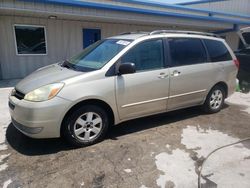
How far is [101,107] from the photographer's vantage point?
11.7 feet

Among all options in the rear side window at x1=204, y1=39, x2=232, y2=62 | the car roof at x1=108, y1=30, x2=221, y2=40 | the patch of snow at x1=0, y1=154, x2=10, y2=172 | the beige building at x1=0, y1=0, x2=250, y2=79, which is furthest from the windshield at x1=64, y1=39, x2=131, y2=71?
the beige building at x1=0, y1=0, x2=250, y2=79

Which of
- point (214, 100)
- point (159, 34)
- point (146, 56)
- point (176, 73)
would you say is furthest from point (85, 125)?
point (214, 100)

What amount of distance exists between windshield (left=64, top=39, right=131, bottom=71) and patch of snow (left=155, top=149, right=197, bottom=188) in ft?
5.77

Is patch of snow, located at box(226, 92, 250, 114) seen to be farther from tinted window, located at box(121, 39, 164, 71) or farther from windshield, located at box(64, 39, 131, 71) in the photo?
windshield, located at box(64, 39, 131, 71)

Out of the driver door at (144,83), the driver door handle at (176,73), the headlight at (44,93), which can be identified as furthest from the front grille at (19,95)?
the driver door handle at (176,73)

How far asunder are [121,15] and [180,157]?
7.16 metres

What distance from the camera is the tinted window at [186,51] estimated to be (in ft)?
13.9

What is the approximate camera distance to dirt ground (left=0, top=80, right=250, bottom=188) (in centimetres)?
275

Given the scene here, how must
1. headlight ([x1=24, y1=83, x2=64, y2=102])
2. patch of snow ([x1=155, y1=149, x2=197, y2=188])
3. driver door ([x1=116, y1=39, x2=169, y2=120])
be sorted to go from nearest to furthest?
patch of snow ([x1=155, y1=149, x2=197, y2=188]) < headlight ([x1=24, y1=83, x2=64, y2=102]) < driver door ([x1=116, y1=39, x2=169, y2=120])

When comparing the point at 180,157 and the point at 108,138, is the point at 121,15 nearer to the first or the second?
the point at 108,138

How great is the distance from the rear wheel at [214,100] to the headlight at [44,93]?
11.1 ft

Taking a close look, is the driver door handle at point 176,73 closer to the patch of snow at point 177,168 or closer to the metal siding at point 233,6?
the patch of snow at point 177,168

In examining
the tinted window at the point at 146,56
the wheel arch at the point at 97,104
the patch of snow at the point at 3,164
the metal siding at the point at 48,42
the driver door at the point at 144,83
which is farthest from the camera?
the metal siding at the point at 48,42

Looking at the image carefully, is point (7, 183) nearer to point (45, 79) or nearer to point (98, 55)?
point (45, 79)
